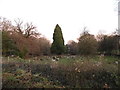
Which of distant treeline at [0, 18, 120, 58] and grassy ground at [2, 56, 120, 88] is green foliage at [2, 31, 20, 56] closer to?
distant treeline at [0, 18, 120, 58]

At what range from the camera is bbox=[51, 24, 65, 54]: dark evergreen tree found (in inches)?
1223

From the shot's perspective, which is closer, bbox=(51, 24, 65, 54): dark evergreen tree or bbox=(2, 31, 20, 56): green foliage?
bbox=(2, 31, 20, 56): green foliage

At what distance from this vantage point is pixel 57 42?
31.7 meters

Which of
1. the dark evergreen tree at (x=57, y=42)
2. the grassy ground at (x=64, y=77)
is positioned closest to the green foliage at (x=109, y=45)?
the dark evergreen tree at (x=57, y=42)

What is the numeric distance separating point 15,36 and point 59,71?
52.1 ft

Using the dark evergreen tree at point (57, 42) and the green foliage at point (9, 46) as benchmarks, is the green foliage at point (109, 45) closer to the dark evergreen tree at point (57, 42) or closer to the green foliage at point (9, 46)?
the dark evergreen tree at point (57, 42)

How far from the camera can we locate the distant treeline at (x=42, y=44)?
19250 millimetres

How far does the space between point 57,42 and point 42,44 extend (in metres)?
2.67

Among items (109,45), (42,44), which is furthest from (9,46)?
(109,45)

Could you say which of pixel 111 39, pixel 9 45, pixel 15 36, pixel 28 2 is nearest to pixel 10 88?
pixel 28 2

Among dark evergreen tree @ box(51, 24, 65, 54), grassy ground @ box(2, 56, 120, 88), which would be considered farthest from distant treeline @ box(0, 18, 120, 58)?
grassy ground @ box(2, 56, 120, 88)

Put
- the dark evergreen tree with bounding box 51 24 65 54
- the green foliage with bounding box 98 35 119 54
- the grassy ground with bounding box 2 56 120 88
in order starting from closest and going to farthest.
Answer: the grassy ground with bounding box 2 56 120 88, the green foliage with bounding box 98 35 119 54, the dark evergreen tree with bounding box 51 24 65 54

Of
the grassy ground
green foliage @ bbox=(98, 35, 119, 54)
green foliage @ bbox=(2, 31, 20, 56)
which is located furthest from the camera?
green foliage @ bbox=(98, 35, 119, 54)

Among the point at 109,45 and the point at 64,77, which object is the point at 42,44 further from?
the point at 64,77
